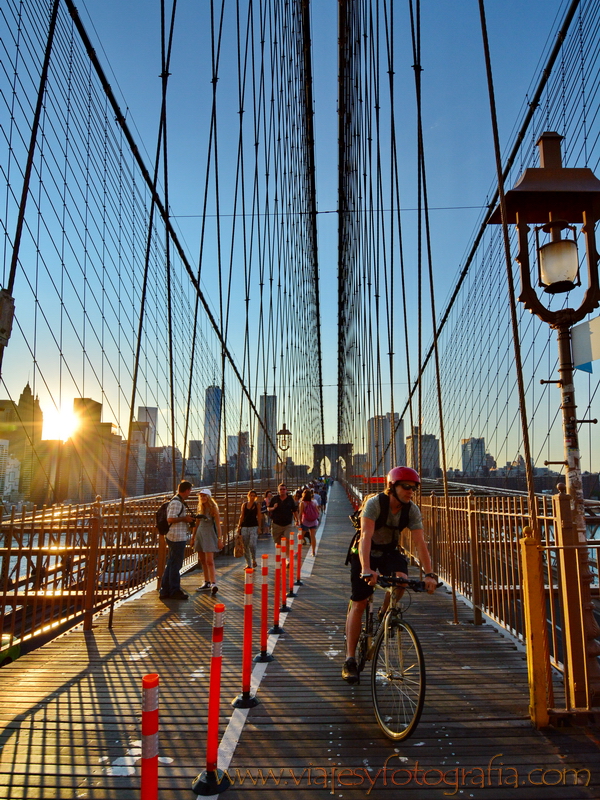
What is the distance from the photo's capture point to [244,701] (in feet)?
9.58

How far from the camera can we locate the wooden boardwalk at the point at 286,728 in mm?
2168

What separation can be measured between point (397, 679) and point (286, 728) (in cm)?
59

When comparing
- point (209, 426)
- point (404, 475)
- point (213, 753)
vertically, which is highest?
point (209, 426)

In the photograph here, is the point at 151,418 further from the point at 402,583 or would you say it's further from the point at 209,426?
the point at 402,583

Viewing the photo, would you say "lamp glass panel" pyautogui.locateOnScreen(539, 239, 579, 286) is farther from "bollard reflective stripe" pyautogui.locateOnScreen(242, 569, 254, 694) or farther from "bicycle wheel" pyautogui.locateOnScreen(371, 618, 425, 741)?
"bollard reflective stripe" pyautogui.locateOnScreen(242, 569, 254, 694)

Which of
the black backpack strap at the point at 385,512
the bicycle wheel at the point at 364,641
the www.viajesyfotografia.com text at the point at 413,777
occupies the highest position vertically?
the black backpack strap at the point at 385,512

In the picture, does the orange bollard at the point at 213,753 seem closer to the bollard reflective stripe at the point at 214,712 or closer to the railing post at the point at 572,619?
the bollard reflective stripe at the point at 214,712

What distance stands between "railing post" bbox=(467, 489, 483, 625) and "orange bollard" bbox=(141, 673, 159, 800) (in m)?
3.44

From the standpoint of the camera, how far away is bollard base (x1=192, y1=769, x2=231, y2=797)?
6.82ft

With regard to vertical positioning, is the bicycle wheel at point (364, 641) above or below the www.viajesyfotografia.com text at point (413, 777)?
above

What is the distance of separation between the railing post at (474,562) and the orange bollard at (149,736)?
344cm

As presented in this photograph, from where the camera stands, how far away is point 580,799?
79.3 inches

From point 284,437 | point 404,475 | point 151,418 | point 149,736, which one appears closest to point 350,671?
point 404,475

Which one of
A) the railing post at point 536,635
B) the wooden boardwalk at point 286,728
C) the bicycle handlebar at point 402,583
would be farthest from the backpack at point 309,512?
the railing post at point 536,635
